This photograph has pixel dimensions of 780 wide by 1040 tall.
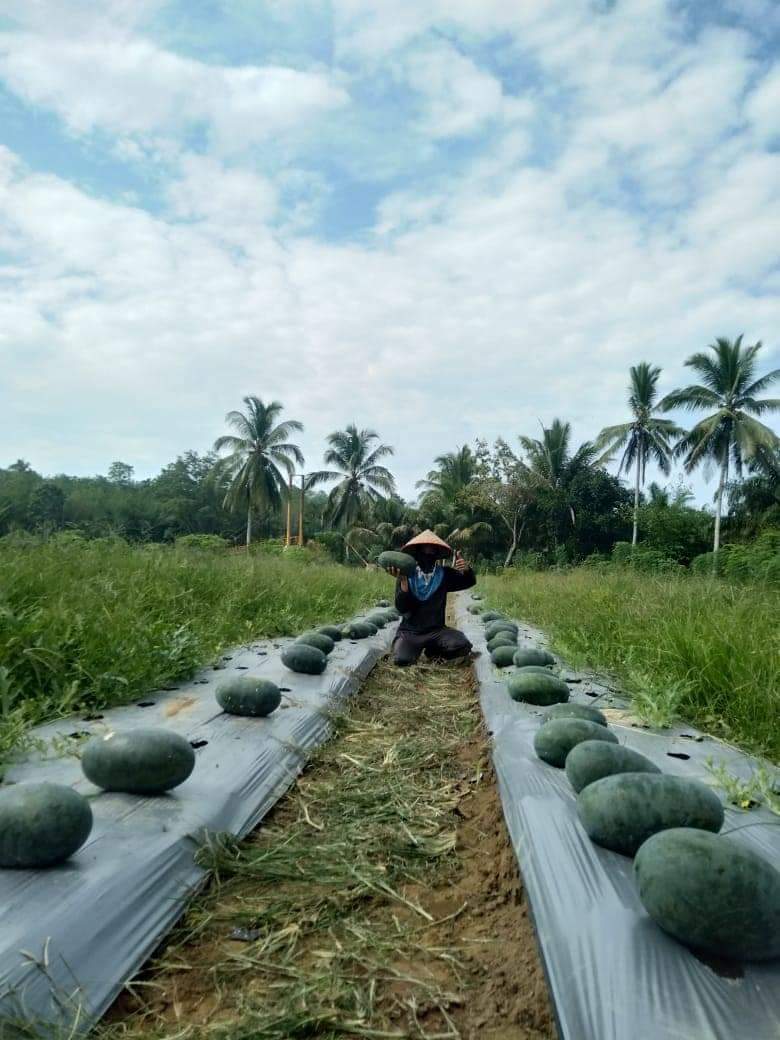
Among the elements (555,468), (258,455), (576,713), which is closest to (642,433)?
(555,468)

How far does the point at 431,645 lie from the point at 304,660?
1869mm

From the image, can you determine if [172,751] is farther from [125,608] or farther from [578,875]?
[125,608]

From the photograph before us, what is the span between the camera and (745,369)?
30.1 m

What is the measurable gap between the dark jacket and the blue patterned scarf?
35 mm

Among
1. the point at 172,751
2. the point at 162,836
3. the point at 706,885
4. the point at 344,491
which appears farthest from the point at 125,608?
the point at 344,491

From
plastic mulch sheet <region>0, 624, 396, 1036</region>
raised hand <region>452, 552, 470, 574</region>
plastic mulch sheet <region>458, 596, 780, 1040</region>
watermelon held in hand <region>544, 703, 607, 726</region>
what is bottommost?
plastic mulch sheet <region>0, 624, 396, 1036</region>

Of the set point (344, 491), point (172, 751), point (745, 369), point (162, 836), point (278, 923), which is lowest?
point (278, 923)

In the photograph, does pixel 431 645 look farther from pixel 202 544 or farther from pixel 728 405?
pixel 728 405

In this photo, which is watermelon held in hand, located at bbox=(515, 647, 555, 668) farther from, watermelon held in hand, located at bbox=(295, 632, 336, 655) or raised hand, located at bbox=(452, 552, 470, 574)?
watermelon held in hand, located at bbox=(295, 632, 336, 655)

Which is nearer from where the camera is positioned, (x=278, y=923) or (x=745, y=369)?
(x=278, y=923)

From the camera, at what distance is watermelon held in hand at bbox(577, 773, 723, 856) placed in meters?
2.05

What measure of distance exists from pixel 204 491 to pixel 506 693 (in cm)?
5601

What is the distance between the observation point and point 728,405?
100 feet

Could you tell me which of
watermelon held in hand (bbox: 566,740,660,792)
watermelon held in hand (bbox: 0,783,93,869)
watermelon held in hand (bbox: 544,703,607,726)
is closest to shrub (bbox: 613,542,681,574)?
watermelon held in hand (bbox: 544,703,607,726)
